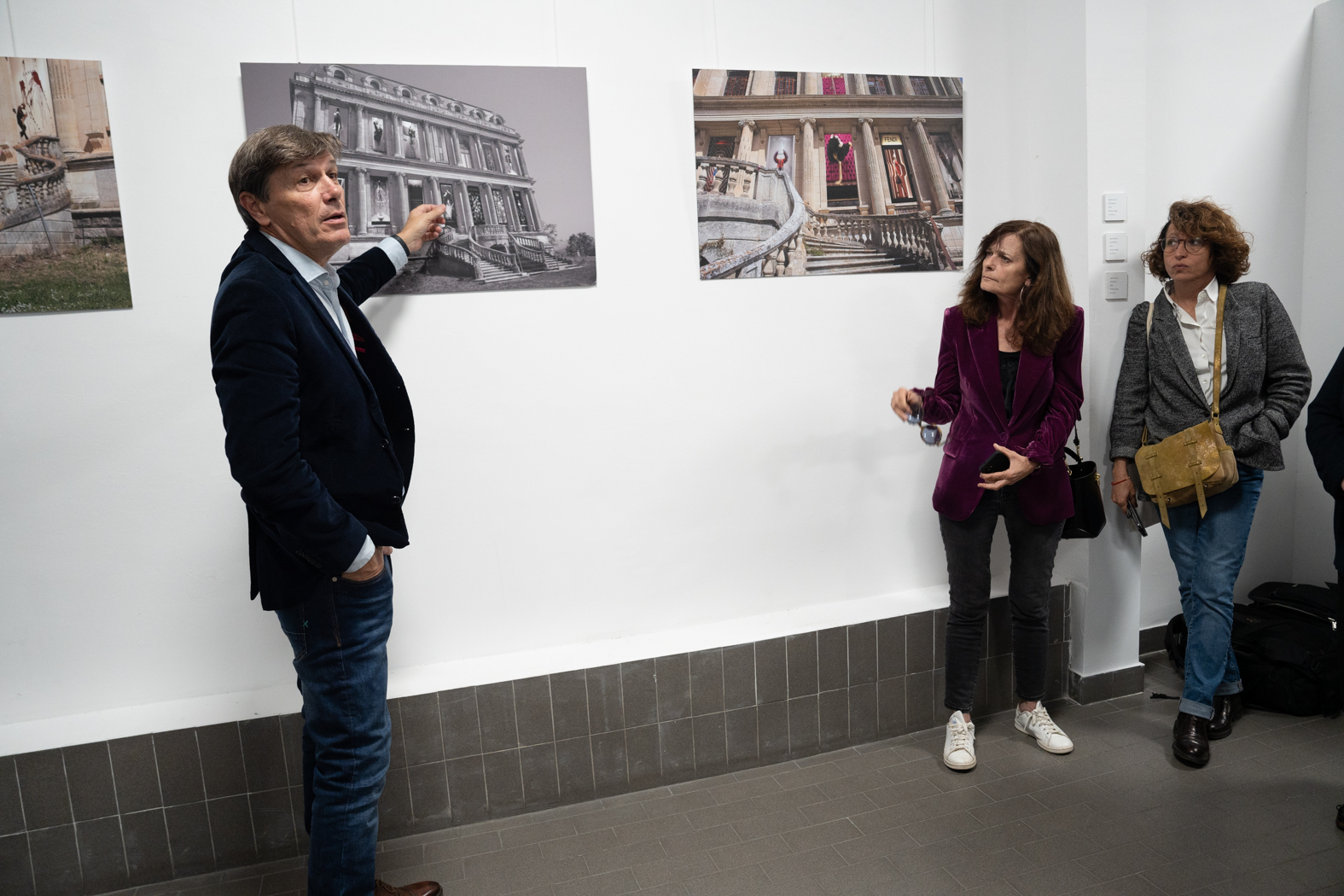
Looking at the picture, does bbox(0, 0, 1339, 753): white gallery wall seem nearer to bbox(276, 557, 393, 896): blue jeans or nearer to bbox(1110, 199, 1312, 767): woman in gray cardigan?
bbox(1110, 199, 1312, 767): woman in gray cardigan

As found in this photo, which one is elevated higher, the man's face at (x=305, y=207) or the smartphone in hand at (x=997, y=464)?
the man's face at (x=305, y=207)

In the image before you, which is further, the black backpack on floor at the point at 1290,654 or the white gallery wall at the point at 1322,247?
the white gallery wall at the point at 1322,247

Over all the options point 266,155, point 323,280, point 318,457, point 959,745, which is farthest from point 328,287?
point 959,745

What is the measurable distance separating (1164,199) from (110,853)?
417cm

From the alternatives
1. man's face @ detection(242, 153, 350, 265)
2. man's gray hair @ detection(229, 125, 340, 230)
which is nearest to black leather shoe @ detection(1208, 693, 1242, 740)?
man's face @ detection(242, 153, 350, 265)

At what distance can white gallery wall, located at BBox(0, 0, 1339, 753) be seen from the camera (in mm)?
2299

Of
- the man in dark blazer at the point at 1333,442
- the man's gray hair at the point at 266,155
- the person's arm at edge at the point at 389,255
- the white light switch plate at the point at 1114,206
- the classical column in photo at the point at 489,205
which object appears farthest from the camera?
the white light switch plate at the point at 1114,206

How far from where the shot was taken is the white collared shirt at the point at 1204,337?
108 inches

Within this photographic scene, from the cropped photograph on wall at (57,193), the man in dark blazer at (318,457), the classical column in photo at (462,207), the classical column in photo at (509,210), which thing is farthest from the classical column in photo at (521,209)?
the cropped photograph on wall at (57,193)

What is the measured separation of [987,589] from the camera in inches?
111

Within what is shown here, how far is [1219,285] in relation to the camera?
275cm

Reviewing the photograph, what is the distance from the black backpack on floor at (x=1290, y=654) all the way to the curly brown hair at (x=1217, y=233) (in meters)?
1.23

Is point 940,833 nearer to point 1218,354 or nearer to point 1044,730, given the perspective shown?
point 1044,730

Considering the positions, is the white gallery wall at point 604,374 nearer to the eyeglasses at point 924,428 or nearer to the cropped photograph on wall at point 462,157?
the cropped photograph on wall at point 462,157
